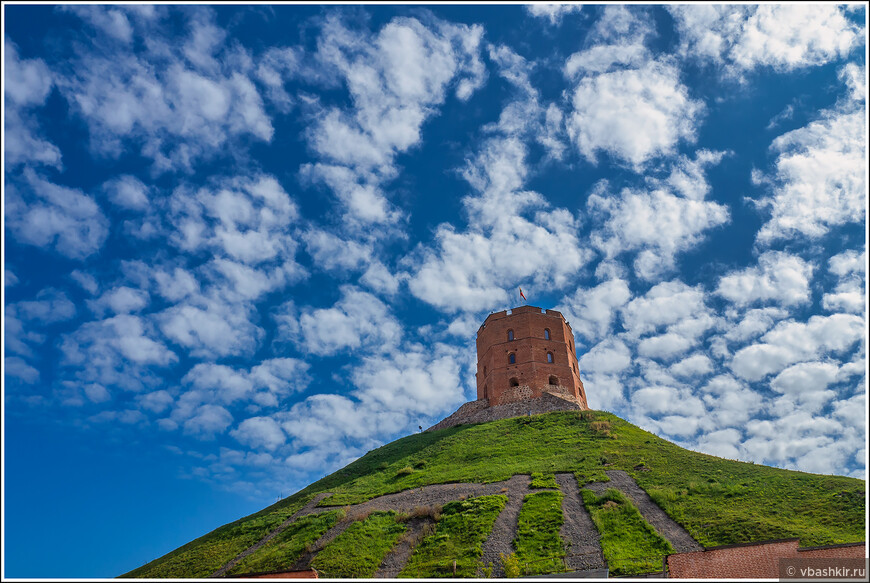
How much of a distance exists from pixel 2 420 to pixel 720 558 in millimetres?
19658

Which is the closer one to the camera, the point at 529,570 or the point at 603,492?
the point at 529,570

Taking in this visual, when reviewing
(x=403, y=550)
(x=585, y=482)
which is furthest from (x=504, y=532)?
(x=585, y=482)

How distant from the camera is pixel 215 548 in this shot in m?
28.5

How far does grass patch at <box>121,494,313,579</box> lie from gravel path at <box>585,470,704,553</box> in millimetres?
17079

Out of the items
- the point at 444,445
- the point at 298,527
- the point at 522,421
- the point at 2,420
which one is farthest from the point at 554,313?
the point at 2,420

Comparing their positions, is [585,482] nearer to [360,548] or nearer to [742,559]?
[360,548]

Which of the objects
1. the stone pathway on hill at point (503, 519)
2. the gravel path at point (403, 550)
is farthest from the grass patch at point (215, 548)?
the gravel path at point (403, 550)

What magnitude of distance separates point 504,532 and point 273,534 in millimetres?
11951

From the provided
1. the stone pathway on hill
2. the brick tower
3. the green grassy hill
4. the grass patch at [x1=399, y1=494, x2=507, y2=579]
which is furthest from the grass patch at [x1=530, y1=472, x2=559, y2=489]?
the brick tower

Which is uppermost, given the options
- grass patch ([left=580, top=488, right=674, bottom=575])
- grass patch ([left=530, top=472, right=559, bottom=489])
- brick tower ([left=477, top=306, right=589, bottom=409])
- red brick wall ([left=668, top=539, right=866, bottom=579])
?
brick tower ([left=477, top=306, right=589, bottom=409])

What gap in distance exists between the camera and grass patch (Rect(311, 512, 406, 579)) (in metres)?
22.7

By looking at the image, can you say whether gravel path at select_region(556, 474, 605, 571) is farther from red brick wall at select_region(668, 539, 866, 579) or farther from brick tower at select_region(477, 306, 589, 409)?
brick tower at select_region(477, 306, 589, 409)

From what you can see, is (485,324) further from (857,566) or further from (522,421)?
(857,566)

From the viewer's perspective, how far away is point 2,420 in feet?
44.4
